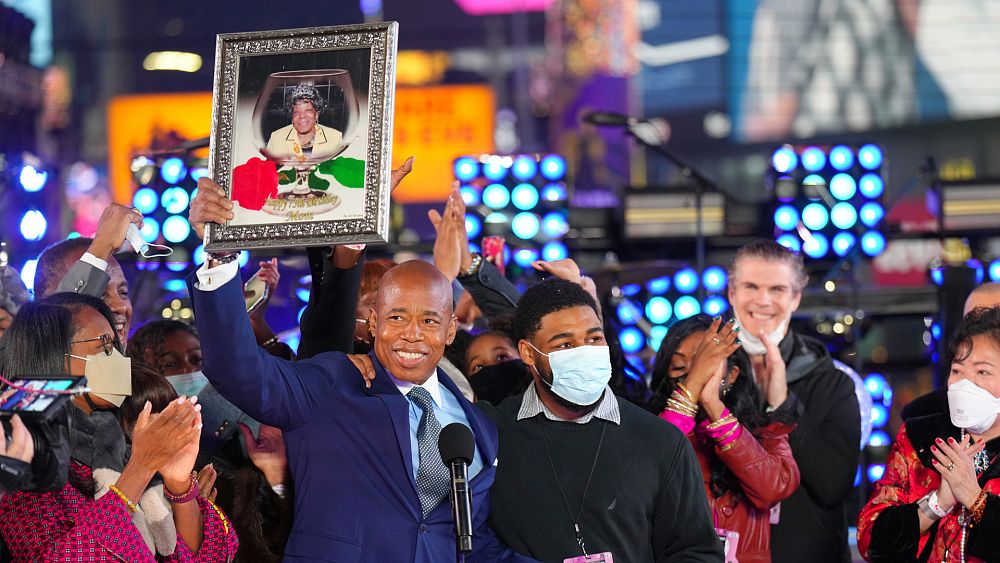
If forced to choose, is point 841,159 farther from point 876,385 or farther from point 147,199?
point 147,199

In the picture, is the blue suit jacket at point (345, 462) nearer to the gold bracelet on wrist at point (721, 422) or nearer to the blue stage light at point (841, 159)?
the gold bracelet on wrist at point (721, 422)

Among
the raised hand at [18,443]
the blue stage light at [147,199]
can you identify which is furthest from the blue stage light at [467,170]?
the raised hand at [18,443]

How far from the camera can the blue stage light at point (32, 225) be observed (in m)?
7.62

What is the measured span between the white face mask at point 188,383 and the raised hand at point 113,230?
467 millimetres

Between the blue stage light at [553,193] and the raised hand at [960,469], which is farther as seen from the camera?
the blue stage light at [553,193]

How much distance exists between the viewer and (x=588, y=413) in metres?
3.87

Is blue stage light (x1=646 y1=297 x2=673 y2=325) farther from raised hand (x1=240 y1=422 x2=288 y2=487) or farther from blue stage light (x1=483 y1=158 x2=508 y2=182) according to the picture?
raised hand (x1=240 y1=422 x2=288 y2=487)

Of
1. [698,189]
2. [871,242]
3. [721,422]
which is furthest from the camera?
[698,189]

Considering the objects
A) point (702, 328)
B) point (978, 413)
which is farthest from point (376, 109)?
point (978, 413)

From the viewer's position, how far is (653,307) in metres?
8.51

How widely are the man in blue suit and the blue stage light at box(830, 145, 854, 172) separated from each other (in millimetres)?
5492

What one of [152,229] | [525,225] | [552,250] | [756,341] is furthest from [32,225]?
[756,341]

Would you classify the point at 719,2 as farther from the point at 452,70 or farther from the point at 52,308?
the point at 52,308

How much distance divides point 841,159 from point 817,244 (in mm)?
573
